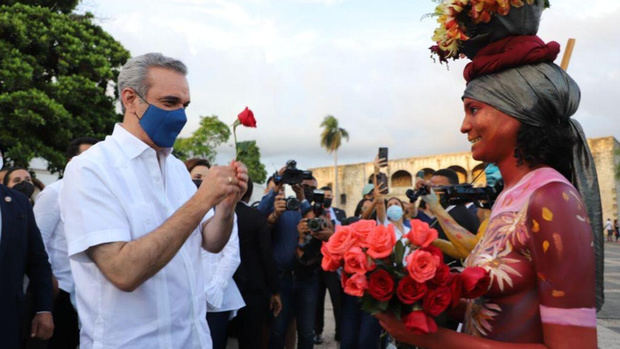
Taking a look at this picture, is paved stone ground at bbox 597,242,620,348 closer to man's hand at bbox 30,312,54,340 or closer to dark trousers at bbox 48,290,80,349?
dark trousers at bbox 48,290,80,349

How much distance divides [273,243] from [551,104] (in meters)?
4.97

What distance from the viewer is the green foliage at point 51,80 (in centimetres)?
1448

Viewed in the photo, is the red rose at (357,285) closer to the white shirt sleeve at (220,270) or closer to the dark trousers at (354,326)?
the white shirt sleeve at (220,270)

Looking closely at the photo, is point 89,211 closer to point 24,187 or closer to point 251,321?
point 251,321

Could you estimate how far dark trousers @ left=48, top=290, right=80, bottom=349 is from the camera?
4.14m

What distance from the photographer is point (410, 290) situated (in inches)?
58.0

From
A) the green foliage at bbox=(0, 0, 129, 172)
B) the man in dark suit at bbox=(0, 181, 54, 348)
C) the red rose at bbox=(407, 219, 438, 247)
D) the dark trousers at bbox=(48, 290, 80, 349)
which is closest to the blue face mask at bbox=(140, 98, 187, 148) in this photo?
the red rose at bbox=(407, 219, 438, 247)

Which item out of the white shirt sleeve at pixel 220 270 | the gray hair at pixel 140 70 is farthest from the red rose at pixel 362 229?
the white shirt sleeve at pixel 220 270

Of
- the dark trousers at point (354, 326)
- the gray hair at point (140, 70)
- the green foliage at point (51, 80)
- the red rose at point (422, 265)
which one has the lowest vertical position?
the dark trousers at point (354, 326)

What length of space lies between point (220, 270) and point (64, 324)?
1352 millimetres

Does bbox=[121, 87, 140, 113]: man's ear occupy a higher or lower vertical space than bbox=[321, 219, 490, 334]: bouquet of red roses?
higher

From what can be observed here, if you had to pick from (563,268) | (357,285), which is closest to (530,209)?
(563,268)

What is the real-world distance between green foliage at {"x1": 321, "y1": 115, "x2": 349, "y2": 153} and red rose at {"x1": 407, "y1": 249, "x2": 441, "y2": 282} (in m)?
50.4

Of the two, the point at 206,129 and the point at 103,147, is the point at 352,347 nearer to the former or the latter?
the point at 103,147
